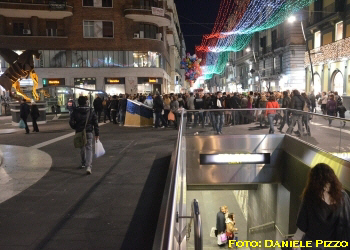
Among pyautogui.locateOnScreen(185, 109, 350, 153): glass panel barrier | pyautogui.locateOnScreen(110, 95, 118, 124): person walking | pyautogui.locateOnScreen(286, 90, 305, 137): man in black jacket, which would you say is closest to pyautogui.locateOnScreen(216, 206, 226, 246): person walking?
pyautogui.locateOnScreen(185, 109, 350, 153): glass panel barrier

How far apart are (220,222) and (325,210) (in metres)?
10.6

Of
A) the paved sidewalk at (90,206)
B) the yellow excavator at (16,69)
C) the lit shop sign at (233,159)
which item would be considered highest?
the yellow excavator at (16,69)

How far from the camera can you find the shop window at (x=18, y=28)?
1505 inches

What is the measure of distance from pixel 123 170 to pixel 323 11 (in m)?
29.5

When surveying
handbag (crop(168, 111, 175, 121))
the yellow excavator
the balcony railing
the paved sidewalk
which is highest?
the balcony railing

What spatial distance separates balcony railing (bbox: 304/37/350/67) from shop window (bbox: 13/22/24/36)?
31.3 meters

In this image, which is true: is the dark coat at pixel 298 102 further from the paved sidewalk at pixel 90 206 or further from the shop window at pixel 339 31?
the shop window at pixel 339 31

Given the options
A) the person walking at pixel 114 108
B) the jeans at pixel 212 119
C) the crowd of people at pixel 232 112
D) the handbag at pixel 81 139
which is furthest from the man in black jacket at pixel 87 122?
the person walking at pixel 114 108

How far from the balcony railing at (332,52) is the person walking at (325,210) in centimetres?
2695

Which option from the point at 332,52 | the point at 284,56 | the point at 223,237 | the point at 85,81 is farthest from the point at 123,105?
the point at 284,56

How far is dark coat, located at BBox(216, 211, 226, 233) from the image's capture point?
1361 cm

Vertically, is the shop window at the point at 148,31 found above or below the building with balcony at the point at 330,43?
above

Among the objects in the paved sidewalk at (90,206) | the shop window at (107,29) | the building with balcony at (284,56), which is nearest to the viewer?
the paved sidewalk at (90,206)

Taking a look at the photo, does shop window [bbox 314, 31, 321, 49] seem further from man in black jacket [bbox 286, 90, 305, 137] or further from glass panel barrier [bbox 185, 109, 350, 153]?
glass panel barrier [bbox 185, 109, 350, 153]
